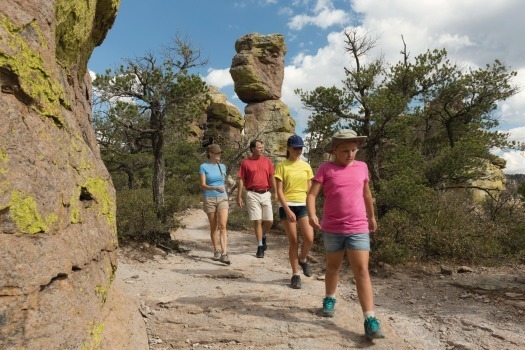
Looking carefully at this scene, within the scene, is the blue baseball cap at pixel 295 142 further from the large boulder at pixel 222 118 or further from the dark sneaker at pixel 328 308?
the large boulder at pixel 222 118

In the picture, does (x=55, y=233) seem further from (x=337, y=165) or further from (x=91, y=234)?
(x=337, y=165)

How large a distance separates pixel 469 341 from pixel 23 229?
3662mm

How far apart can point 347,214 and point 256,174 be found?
2967 millimetres

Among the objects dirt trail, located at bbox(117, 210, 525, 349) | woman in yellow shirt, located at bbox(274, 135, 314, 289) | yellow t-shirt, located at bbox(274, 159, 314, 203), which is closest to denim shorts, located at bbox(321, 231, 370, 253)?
dirt trail, located at bbox(117, 210, 525, 349)

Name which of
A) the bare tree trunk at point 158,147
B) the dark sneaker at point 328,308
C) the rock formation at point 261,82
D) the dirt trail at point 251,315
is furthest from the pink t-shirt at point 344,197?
the rock formation at point 261,82

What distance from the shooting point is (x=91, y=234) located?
2598mm

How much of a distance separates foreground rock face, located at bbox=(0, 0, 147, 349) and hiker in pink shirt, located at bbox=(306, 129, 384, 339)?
6.20 ft

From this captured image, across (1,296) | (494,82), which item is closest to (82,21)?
(1,296)

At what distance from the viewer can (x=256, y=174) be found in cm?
607

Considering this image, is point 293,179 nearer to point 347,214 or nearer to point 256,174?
point 256,174

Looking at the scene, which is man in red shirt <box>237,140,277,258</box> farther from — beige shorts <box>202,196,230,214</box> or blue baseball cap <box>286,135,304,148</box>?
blue baseball cap <box>286,135,304,148</box>

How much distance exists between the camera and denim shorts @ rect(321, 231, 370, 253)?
3.19m

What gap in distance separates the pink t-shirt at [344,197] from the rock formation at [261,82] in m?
23.8

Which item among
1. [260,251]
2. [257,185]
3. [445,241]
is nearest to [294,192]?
[257,185]
